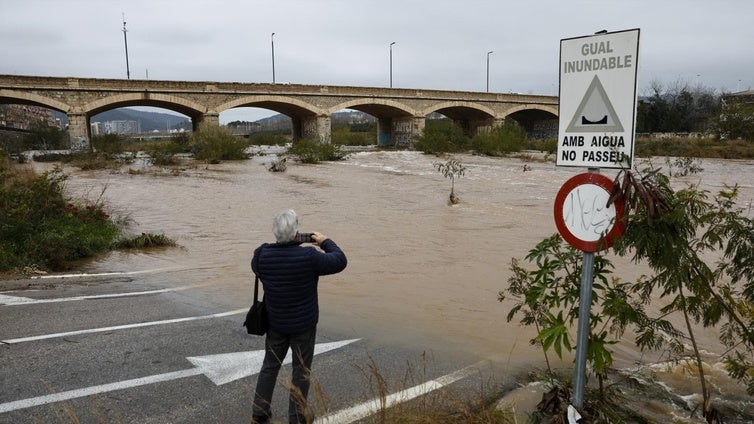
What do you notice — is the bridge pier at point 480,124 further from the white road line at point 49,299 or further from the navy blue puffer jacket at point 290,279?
the navy blue puffer jacket at point 290,279

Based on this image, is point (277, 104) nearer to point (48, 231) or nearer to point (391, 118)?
point (391, 118)

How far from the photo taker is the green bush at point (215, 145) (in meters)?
37.5

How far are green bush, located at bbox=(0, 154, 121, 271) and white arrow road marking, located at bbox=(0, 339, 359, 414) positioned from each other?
503 centimetres

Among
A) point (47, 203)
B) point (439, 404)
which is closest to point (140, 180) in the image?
point (47, 203)

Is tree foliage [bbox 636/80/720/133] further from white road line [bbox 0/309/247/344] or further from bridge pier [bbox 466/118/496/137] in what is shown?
white road line [bbox 0/309/247/344]

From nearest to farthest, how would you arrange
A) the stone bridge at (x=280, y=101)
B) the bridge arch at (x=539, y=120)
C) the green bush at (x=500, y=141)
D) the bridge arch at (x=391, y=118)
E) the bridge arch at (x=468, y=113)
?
the stone bridge at (x=280, y=101), the green bush at (x=500, y=141), the bridge arch at (x=391, y=118), the bridge arch at (x=468, y=113), the bridge arch at (x=539, y=120)

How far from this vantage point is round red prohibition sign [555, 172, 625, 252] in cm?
292

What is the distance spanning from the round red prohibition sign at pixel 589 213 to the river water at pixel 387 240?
2.32 m

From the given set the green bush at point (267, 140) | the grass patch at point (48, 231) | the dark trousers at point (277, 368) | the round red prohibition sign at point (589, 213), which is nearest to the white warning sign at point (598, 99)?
the round red prohibition sign at point (589, 213)

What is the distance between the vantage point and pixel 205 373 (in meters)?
4.57

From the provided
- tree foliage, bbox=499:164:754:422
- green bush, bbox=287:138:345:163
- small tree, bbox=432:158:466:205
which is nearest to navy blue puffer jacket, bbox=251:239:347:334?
tree foliage, bbox=499:164:754:422

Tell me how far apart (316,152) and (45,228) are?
95.3 feet

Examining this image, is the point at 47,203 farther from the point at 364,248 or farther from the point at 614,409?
the point at 614,409

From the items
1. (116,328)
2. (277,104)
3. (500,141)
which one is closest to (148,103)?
(277,104)
